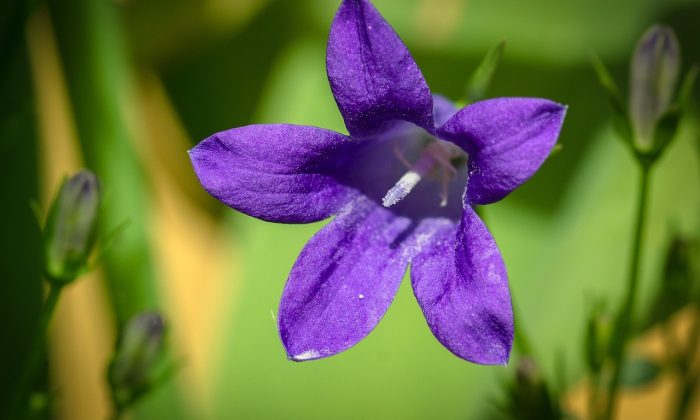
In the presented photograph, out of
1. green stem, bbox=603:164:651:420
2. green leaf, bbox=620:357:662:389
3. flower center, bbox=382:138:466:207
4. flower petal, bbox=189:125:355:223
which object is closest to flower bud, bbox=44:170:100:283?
flower petal, bbox=189:125:355:223

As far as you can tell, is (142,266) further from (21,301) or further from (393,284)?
→ (393,284)

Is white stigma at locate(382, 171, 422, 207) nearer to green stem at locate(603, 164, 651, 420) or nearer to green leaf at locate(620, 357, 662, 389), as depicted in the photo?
green stem at locate(603, 164, 651, 420)

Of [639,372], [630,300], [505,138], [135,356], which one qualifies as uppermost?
[505,138]

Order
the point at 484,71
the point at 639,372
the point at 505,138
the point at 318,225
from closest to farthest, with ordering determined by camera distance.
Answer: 1. the point at 505,138
2. the point at 484,71
3. the point at 639,372
4. the point at 318,225

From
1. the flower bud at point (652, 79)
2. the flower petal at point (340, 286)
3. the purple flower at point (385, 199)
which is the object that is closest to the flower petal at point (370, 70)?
the purple flower at point (385, 199)

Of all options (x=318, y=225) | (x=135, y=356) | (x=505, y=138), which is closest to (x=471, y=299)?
(x=505, y=138)

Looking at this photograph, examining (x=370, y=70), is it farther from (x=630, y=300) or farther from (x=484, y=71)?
(x=630, y=300)
